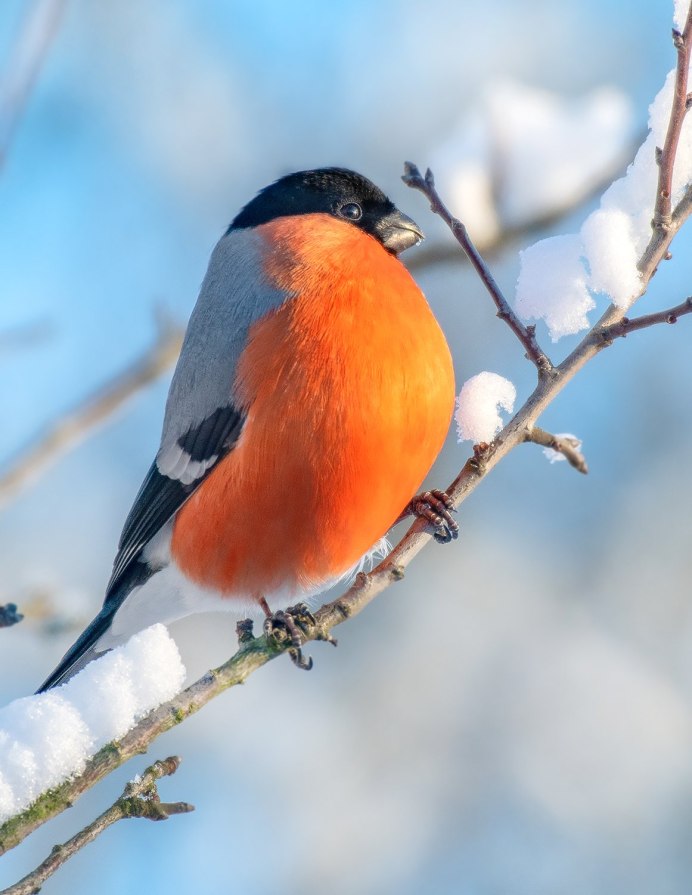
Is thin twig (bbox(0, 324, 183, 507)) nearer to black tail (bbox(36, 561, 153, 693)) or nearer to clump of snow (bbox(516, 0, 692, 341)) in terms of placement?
black tail (bbox(36, 561, 153, 693))

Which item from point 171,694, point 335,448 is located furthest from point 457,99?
point 171,694

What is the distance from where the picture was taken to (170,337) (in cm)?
385

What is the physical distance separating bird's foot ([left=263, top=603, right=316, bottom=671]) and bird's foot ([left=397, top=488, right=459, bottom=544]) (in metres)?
0.48

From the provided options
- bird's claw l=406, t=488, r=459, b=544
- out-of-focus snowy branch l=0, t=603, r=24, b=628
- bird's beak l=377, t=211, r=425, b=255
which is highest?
bird's beak l=377, t=211, r=425, b=255

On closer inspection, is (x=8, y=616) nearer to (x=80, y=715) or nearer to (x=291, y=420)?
(x=80, y=715)

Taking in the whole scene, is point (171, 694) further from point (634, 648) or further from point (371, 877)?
point (634, 648)

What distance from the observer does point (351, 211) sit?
3686mm

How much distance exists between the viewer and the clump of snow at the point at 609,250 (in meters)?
2.29

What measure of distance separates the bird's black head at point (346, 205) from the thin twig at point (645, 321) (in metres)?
1.44

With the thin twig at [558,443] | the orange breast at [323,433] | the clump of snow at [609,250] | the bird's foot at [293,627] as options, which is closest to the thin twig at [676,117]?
the clump of snow at [609,250]

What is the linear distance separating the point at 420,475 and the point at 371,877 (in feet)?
9.45

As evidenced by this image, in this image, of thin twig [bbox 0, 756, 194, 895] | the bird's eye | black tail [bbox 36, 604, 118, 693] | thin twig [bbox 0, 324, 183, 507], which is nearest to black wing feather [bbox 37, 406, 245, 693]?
black tail [bbox 36, 604, 118, 693]

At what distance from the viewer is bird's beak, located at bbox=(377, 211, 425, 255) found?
11.9ft

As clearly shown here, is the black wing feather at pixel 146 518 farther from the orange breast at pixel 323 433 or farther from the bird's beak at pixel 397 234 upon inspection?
the bird's beak at pixel 397 234
